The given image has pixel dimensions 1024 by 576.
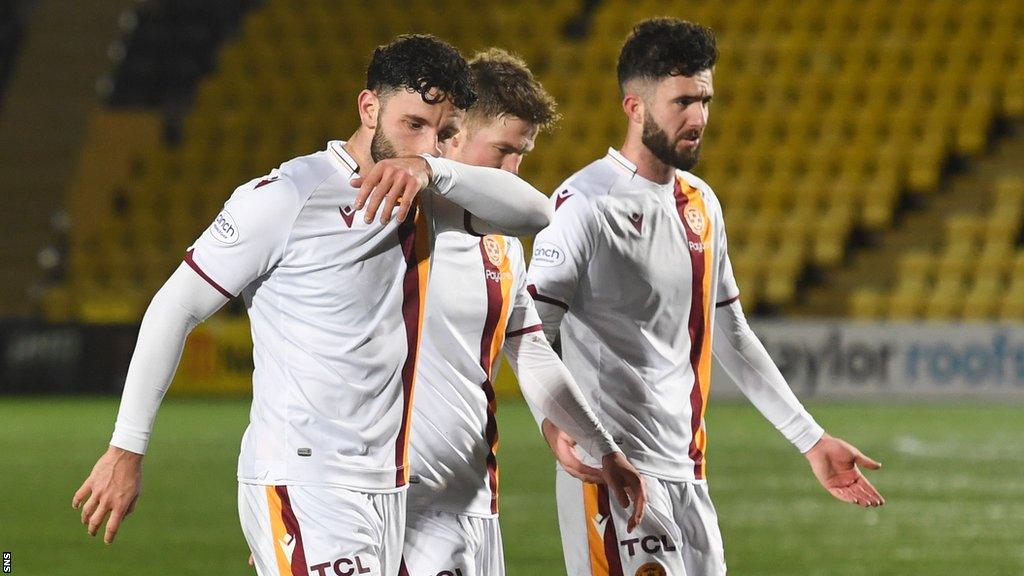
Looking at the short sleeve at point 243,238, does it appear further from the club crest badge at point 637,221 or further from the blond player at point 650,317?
the club crest badge at point 637,221

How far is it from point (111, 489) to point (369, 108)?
97 cm

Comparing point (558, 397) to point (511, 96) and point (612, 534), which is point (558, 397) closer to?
point (612, 534)

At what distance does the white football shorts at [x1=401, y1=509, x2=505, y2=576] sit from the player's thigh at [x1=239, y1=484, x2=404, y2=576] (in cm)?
52

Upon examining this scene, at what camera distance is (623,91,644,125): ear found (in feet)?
14.9

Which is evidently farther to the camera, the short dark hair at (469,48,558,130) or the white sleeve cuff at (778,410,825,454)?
the white sleeve cuff at (778,410,825,454)

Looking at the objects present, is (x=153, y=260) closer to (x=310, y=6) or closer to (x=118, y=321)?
(x=118, y=321)

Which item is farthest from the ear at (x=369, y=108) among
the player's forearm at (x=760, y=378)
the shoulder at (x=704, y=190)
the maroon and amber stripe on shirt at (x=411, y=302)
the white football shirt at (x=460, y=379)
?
the player's forearm at (x=760, y=378)

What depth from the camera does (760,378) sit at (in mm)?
4652

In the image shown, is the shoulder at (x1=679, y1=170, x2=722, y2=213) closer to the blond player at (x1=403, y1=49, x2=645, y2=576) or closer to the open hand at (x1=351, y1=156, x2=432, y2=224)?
the blond player at (x1=403, y1=49, x2=645, y2=576)

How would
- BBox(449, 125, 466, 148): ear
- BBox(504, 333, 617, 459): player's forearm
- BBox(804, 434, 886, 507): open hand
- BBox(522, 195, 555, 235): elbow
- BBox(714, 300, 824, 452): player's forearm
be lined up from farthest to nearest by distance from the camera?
BBox(714, 300, 824, 452): player's forearm < BBox(804, 434, 886, 507): open hand < BBox(449, 125, 466, 148): ear < BBox(504, 333, 617, 459): player's forearm < BBox(522, 195, 555, 235): elbow

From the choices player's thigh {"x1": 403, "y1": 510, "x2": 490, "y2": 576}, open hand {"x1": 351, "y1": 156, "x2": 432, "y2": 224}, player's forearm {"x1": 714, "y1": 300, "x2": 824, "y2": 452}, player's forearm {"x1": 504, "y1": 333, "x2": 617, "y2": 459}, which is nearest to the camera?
open hand {"x1": 351, "y1": 156, "x2": 432, "y2": 224}

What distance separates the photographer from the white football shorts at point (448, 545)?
3.96 m

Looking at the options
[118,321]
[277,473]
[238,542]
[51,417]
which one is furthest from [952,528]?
[118,321]

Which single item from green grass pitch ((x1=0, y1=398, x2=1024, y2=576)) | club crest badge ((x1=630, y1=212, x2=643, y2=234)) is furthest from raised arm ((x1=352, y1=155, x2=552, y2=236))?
green grass pitch ((x1=0, y1=398, x2=1024, y2=576))
